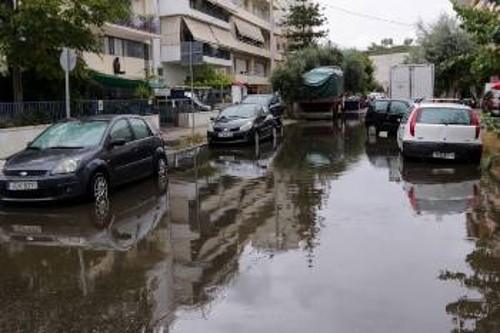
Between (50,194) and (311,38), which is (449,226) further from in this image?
(311,38)

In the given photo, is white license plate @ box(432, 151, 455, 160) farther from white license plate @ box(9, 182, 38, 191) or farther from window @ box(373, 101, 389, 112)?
window @ box(373, 101, 389, 112)

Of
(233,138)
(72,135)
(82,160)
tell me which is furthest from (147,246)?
(233,138)

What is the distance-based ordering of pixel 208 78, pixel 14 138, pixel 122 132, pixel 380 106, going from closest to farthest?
pixel 122 132 < pixel 14 138 < pixel 380 106 < pixel 208 78

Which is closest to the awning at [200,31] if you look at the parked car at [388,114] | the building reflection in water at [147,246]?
the parked car at [388,114]

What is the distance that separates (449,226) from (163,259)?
418cm

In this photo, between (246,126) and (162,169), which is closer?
(162,169)

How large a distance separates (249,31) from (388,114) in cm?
4717

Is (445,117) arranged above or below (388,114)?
above

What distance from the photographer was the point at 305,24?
266 feet

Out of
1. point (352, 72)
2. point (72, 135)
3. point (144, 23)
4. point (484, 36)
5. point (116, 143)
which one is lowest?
point (116, 143)

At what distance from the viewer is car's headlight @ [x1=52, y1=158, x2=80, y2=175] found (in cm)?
1162

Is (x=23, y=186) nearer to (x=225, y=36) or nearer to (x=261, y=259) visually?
(x=261, y=259)

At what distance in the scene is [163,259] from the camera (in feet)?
26.8

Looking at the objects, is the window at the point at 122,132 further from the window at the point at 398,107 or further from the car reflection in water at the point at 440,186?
the window at the point at 398,107
